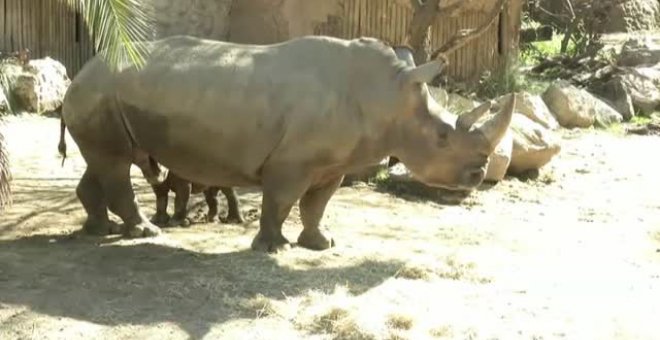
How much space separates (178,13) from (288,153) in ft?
26.7

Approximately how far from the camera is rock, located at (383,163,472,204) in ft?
34.6

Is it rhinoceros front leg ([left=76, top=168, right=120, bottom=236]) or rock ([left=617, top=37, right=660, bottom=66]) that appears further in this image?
rock ([left=617, top=37, right=660, bottom=66])

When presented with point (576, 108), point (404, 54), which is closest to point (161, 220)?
point (404, 54)

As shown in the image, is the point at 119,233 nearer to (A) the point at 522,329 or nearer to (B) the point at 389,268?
(B) the point at 389,268

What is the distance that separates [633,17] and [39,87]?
13.2 meters

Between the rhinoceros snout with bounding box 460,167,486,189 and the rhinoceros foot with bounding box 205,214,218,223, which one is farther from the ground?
the rhinoceros snout with bounding box 460,167,486,189

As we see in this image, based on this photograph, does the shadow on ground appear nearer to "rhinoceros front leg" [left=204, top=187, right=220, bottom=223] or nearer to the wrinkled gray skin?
the wrinkled gray skin

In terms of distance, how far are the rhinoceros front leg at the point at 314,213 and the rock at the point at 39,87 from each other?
7.34 meters

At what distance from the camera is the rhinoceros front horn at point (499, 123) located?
26.1ft

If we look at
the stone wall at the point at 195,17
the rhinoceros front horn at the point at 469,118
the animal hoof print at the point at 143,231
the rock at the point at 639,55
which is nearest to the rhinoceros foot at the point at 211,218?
the animal hoof print at the point at 143,231

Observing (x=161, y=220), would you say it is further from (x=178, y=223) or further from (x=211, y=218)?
(x=211, y=218)

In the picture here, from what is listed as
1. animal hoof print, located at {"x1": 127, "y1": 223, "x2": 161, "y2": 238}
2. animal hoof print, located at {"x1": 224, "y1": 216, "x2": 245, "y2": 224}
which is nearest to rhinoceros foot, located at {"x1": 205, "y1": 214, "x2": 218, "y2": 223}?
animal hoof print, located at {"x1": 224, "y1": 216, "x2": 245, "y2": 224}

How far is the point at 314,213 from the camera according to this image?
27.1 feet

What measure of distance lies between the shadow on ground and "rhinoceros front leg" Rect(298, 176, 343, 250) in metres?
0.53
